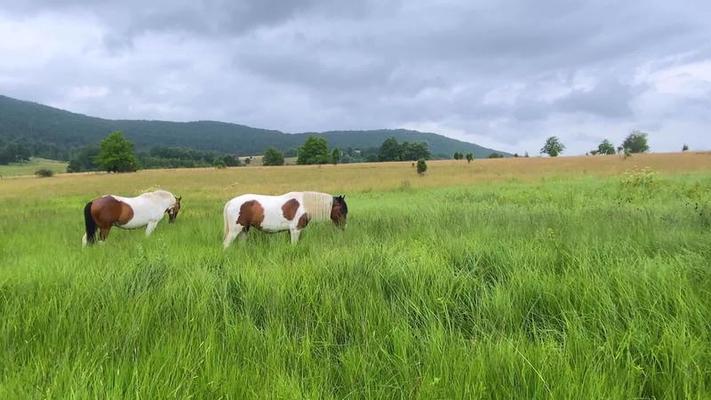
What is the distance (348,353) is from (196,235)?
7214 millimetres

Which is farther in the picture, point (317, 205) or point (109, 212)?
point (109, 212)

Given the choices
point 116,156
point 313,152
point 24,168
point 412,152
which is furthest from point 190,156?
point 412,152

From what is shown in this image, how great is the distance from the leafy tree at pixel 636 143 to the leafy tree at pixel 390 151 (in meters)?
59.7

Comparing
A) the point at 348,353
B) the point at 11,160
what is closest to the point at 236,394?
the point at 348,353

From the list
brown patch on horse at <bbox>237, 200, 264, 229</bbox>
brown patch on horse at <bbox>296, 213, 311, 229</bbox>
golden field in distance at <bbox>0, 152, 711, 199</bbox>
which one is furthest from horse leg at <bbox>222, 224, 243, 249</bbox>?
golden field in distance at <bbox>0, 152, 711, 199</bbox>

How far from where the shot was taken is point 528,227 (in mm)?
7238

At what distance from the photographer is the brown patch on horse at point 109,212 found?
30.0ft

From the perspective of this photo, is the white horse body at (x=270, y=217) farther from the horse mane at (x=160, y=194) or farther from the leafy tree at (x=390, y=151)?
the leafy tree at (x=390, y=151)

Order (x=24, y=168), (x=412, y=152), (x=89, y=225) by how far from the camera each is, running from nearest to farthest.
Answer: (x=89, y=225)
(x=412, y=152)
(x=24, y=168)

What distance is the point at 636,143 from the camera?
4296 inches

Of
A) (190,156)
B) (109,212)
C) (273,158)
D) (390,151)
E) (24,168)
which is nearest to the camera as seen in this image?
(109,212)

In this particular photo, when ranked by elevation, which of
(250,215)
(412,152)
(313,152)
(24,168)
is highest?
(412,152)

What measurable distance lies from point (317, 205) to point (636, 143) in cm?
12554

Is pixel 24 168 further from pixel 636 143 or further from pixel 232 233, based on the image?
pixel 636 143
